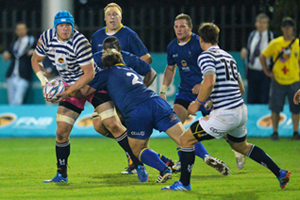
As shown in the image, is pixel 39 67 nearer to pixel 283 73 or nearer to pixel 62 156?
pixel 62 156

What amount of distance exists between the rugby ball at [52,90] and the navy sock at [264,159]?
253cm

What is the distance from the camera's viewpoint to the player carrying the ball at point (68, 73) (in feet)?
22.5

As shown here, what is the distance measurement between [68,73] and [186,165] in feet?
7.09

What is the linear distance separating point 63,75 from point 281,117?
23.3 feet

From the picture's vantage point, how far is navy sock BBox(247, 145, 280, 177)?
633 cm

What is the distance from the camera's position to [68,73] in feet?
23.4

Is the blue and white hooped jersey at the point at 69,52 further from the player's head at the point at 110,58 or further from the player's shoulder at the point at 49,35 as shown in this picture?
the player's head at the point at 110,58

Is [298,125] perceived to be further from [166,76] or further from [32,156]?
[32,156]

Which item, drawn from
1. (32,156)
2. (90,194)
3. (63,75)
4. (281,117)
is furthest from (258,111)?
(90,194)

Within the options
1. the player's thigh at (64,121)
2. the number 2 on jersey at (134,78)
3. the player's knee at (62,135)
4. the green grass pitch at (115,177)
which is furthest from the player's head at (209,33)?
the player's knee at (62,135)

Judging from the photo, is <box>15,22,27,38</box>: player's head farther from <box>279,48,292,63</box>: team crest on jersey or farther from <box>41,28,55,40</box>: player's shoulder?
<box>41,28,55,40</box>: player's shoulder

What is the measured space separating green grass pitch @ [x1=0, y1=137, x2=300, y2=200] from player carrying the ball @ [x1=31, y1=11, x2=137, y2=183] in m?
0.53

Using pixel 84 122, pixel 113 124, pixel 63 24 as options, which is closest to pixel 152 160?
pixel 113 124

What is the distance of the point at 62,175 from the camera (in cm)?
702
